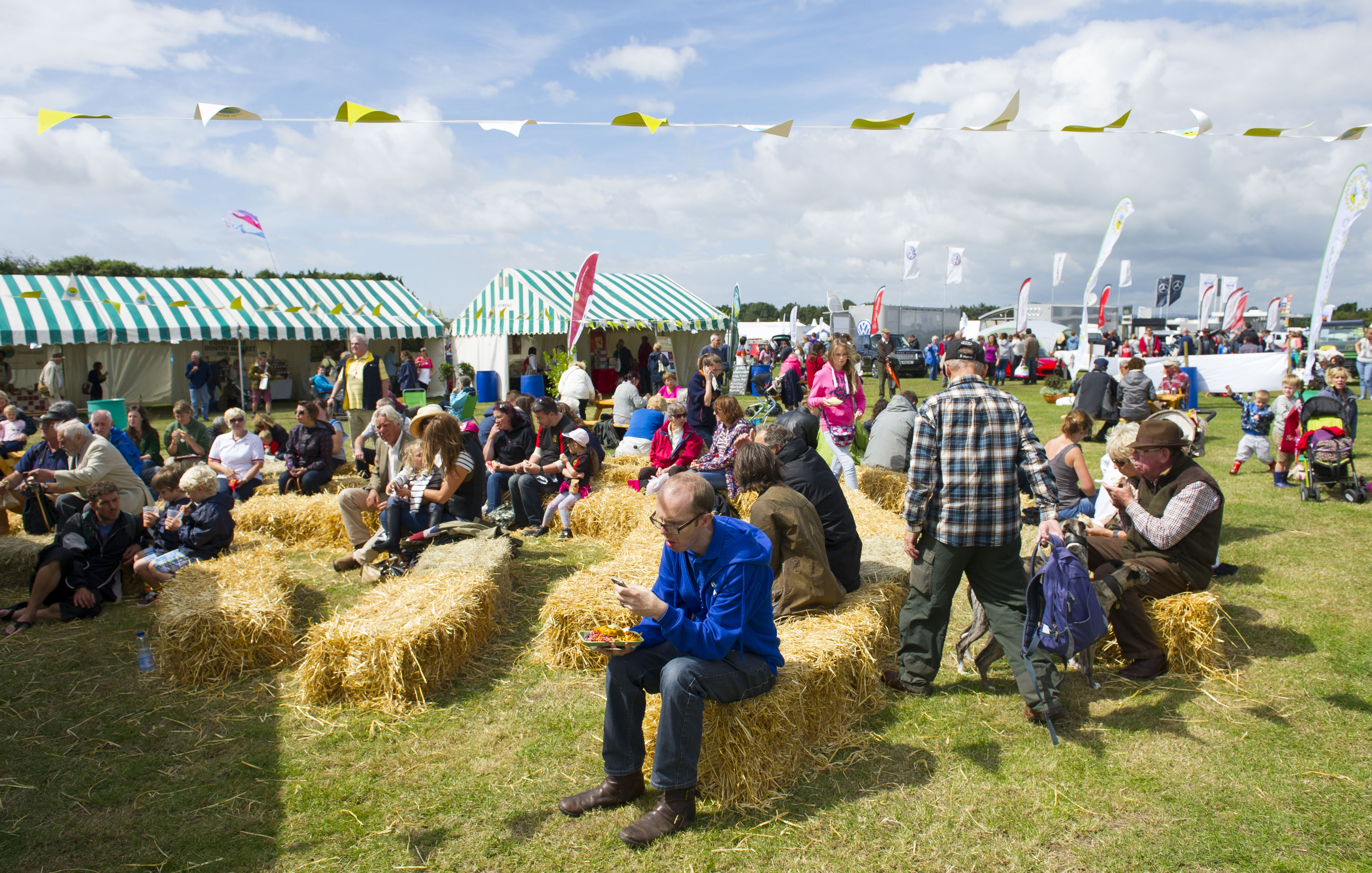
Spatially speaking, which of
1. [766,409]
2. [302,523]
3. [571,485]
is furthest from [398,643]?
[766,409]

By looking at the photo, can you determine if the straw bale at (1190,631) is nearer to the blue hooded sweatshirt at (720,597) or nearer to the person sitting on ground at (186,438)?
the blue hooded sweatshirt at (720,597)

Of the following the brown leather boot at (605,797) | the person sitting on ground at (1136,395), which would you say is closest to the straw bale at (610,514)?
the brown leather boot at (605,797)

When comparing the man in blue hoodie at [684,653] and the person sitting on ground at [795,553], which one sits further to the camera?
the person sitting on ground at [795,553]

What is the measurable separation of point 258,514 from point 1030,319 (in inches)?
1439

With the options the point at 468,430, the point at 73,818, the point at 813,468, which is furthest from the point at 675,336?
the point at 73,818

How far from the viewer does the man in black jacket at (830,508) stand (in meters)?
4.45

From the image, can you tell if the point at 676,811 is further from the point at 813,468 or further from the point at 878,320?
the point at 878,320

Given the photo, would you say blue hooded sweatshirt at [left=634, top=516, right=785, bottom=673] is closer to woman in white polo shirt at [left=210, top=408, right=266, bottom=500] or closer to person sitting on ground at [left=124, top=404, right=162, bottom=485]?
woman in white polo shirt at [left=210, top=408, right=266, bottom=500]

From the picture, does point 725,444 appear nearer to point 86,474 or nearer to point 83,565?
point 83,565

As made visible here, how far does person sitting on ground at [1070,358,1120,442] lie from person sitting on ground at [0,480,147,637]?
1173 centimetres

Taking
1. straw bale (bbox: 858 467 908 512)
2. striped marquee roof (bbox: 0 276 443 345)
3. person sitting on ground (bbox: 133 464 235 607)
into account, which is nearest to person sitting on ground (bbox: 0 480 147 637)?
person sitting on ground (bbox: 133 464 235 607)

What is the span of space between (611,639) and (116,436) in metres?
6.84

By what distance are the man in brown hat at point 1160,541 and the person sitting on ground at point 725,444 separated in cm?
331

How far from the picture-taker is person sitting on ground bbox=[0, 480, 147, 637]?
5.13m
